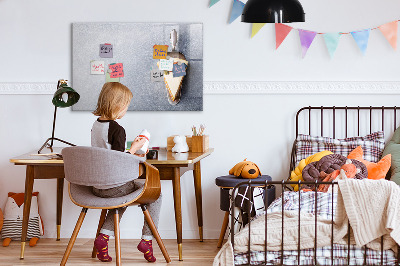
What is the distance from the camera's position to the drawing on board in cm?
441

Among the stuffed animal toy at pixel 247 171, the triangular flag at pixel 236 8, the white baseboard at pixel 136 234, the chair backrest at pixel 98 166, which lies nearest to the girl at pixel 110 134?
the chair backrest at pixel 98 166

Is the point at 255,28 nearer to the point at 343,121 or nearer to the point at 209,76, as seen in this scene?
the point at 209,76

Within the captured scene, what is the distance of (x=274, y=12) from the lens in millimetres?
3154

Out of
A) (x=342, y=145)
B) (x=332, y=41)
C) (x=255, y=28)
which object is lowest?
(x=342, y=145)

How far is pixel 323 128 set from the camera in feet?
14.5

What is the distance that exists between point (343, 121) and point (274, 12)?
58.8 inches

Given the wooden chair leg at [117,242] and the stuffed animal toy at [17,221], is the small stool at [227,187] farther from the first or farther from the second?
the stuffed animal toy at [17,221]

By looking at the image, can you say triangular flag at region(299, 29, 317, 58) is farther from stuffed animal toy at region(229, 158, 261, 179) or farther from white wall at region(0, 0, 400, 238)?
stuffed animal toy at region(229, 158, 261, 179)

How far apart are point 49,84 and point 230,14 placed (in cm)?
139

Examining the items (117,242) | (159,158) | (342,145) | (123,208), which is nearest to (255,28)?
(342,145)

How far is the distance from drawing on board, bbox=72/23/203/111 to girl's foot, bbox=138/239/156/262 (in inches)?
43.9

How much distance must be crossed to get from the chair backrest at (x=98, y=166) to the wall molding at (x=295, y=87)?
123cm

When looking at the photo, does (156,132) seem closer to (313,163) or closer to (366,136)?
(313,163)

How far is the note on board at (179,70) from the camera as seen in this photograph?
14.5ft
